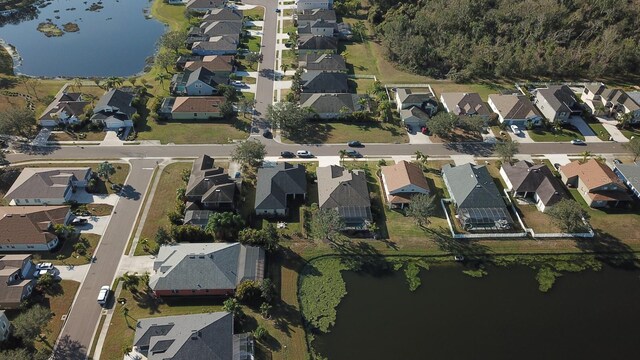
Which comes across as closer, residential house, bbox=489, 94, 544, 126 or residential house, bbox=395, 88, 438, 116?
residential house, bbox=489, 94, 544, 126

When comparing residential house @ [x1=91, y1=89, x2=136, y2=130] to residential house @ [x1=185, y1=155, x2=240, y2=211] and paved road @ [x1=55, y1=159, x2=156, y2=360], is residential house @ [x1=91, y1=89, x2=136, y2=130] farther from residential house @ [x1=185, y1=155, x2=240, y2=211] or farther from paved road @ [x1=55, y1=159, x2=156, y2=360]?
residential house @ [x1=185, y1=155, x2=240, y2=211]

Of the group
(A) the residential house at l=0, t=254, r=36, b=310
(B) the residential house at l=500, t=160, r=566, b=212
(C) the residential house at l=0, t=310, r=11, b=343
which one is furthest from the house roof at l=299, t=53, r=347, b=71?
(C) the residential house at l=0, t=310, r=11, b=343

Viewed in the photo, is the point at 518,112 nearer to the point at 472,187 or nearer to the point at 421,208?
the point at 472,187

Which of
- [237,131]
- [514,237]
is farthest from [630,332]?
[237,131]

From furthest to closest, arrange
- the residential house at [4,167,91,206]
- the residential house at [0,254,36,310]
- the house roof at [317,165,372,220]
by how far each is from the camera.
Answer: the residential house at [4,167,91,206], the house roof at [317,165,372,220], the residential house at [0,254,36,310]

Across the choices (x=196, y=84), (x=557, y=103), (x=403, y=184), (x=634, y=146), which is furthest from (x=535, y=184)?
(x=196, y=84)

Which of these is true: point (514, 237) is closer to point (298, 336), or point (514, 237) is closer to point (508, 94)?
point (298, 336)
